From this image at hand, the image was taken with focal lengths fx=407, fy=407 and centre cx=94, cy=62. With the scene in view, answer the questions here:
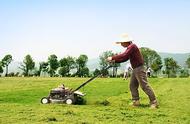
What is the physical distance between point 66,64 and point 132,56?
149004 millimetres

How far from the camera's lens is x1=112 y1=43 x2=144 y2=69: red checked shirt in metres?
12.8

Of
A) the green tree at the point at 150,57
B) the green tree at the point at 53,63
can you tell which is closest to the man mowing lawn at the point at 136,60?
the green tree at the point at 150,57

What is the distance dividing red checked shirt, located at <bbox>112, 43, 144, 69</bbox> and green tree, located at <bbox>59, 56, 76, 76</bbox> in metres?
141

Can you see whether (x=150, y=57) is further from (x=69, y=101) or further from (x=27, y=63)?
(x=69, y=101)

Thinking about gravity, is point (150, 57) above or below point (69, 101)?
above

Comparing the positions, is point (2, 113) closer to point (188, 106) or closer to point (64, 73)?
point (188, 106)

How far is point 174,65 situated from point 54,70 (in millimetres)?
47423

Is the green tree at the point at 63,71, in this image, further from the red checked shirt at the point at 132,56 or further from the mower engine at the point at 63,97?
the red checked shirt at the point at 132,56

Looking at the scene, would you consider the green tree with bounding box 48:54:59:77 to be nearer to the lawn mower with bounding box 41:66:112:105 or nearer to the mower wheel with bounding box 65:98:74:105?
the lawn mower with bounding box 41:66:112:105

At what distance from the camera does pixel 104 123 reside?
29.2 ft

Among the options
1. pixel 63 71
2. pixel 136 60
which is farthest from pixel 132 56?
pixel 63 71

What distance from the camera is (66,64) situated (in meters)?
161

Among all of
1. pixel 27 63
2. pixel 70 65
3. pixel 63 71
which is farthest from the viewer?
pixel 70 65

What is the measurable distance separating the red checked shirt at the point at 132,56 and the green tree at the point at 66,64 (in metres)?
141
